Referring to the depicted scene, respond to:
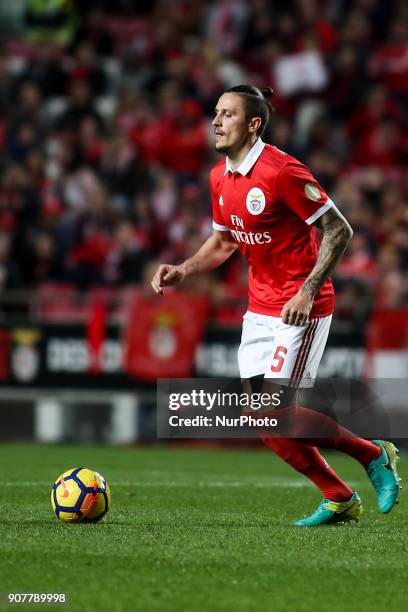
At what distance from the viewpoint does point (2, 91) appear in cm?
1788

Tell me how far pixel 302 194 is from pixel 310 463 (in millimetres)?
1377

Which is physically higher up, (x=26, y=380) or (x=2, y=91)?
(x=2, y=91)

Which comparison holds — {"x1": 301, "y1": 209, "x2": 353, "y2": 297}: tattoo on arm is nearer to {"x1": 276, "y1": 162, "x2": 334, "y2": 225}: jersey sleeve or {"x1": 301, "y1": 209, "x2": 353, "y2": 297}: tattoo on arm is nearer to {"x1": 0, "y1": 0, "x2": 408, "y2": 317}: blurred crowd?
{"x1": 276, "y1": 162, "x2": 334, "y2": 225}: jersey sleeve

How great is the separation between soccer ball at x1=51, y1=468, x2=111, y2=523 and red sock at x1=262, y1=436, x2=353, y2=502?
889 millimetres

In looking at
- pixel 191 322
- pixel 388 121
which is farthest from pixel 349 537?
pixel 388 121

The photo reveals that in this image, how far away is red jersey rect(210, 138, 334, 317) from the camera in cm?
656

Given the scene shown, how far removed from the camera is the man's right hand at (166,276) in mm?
6906

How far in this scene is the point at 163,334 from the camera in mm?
13758

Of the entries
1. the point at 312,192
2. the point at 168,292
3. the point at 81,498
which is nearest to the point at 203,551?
the point at 81,498

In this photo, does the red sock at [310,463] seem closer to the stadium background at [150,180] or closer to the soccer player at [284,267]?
the soccer player at [284,267]

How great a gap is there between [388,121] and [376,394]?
508 centimetres

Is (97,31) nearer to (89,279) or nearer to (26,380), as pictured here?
(89,279)

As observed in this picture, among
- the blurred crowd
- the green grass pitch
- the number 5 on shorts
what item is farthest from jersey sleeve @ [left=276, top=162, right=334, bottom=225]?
the blurred crowd

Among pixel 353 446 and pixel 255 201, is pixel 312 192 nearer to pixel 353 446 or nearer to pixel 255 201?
pixel 255 201
